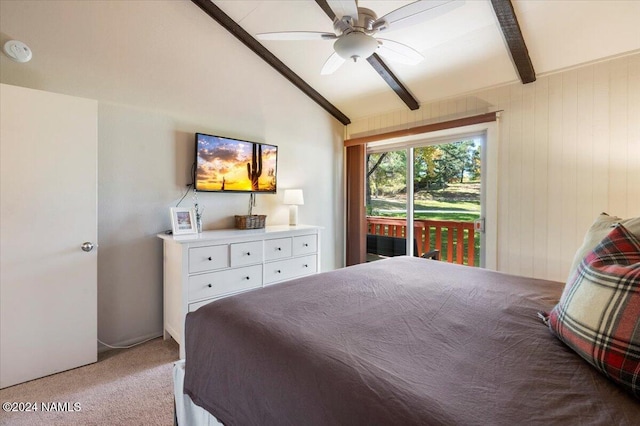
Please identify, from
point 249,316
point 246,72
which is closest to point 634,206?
point 249,316

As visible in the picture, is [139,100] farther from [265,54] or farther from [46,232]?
[265,54]

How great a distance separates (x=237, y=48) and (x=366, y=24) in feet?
6.02

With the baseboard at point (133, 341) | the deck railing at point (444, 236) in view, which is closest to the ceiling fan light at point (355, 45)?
the deck railing at point (444, 236)

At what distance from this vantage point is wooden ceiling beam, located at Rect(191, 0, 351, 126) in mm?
2859

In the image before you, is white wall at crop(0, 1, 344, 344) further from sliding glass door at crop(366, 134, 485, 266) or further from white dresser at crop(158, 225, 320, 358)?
sliding glass door at crop(366, 134, 485, 266)

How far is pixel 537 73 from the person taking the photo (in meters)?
2.73

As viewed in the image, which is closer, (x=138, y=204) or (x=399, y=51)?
(x=399, y=51)

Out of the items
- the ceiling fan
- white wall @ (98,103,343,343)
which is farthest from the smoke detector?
the ceiling fan

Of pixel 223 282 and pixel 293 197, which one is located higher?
pixel 293 197

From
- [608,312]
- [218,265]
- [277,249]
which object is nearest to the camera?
[608,312]

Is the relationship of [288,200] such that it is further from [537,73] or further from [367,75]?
[537,73]

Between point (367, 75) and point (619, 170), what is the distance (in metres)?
2.45

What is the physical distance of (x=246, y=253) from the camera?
8.79 feet

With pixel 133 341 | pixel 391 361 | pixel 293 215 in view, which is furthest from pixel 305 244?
pixel 391 361
